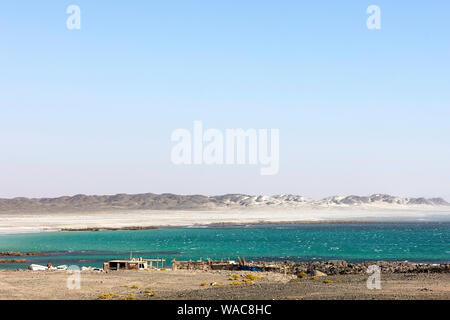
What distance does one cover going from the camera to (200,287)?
49656 millimetres

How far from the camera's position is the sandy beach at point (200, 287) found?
132 ft

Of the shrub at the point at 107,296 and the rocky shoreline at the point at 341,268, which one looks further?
the rocky shoreline at the point at 341,268

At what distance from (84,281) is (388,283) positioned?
2564 cm

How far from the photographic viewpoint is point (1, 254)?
92.4m

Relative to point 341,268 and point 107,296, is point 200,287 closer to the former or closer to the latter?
point 107,296

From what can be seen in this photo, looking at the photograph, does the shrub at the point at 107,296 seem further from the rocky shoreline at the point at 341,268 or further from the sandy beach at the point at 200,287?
the rocky shoreline at the point at 341,268

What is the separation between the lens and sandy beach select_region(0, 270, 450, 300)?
4028cm

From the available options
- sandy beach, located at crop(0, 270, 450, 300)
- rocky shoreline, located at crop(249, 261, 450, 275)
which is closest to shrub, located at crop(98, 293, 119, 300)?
sandy beach, located at crop(0, 270, 450, 300)

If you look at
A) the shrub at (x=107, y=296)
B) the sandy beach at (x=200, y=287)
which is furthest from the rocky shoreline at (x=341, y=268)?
the shrub at (x=107, y=296)

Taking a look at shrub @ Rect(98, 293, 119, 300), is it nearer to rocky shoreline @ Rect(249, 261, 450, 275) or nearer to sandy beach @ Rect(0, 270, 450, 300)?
sandy beach @ Rect(0, 270, 450, 300)

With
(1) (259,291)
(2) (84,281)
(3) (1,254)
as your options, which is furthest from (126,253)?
(1) (259,291)

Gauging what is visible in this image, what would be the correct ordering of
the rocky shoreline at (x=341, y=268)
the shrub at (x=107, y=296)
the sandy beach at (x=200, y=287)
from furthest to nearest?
the rocky shoreline at (x=341, y=268) < the shrub at (x=107, y=296) < the sandy beach at (x=200, y=287)

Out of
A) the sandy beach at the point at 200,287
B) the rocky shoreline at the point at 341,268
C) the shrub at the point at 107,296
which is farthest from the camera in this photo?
the rocky shoreline at the point at 341,268
